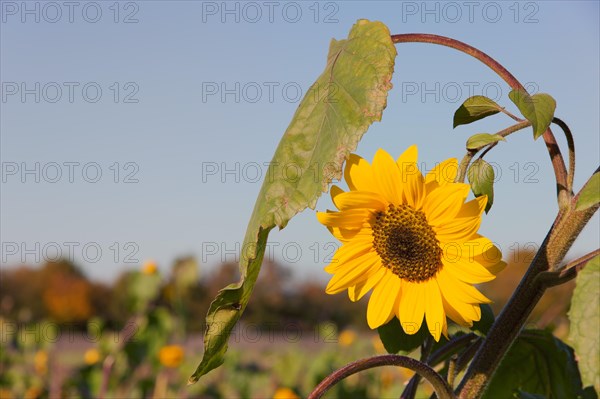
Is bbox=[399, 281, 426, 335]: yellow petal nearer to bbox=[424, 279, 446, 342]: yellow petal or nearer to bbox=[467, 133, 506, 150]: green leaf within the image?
bbox=[424, 279, 446, 342]: yellow petal

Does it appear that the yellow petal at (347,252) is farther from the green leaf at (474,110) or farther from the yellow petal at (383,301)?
the green leaf at (474,110)

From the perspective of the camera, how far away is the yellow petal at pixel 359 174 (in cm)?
80

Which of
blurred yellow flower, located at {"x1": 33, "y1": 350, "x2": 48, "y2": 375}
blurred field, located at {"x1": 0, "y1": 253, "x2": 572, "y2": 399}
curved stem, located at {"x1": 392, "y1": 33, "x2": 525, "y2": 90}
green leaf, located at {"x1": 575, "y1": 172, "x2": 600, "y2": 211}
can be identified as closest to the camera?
green leaf, located at {"x1": 575, "y1": 172, "x2": 600, "y2": 211}

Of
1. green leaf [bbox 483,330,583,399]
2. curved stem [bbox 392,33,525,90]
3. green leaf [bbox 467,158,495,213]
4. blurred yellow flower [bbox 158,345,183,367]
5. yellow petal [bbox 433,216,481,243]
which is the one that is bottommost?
blurred yellow flower [bbox 158,345,183,367]

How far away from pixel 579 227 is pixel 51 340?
4074mm

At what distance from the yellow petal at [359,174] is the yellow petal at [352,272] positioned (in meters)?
0.08

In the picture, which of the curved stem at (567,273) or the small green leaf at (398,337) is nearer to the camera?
the curved stem at (567,273)

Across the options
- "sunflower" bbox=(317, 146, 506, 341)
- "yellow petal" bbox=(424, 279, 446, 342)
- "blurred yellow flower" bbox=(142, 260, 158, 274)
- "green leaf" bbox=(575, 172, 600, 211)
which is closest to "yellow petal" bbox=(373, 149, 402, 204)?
"sunflower" bbox=(317, 146, 506, 341)

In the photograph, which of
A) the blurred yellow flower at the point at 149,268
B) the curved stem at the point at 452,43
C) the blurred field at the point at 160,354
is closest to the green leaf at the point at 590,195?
the curved stem at the point at 452,43

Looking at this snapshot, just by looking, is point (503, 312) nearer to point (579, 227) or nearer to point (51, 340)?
point (579, 227)

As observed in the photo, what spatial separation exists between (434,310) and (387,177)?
0.49 ft

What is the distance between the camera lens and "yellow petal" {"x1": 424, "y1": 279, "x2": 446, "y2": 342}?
0.79m

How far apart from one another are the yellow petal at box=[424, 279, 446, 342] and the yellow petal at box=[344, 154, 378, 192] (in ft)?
0.42

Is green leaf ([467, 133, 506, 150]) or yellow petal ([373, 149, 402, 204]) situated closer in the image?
green leaf ([467, 133, 506, 150])
